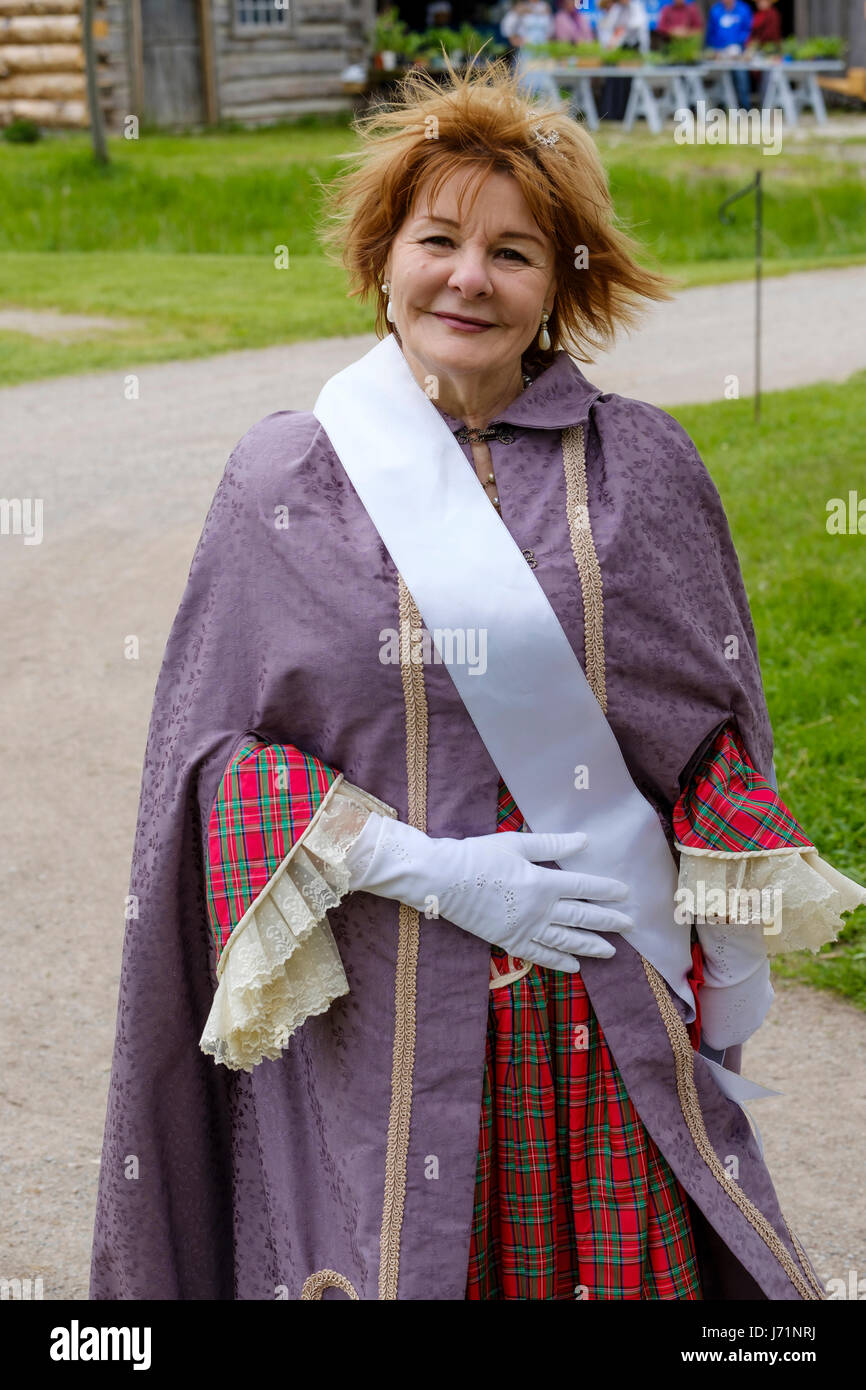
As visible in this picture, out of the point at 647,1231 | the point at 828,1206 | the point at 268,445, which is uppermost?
the point at 268,445

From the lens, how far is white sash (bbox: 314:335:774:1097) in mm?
2129

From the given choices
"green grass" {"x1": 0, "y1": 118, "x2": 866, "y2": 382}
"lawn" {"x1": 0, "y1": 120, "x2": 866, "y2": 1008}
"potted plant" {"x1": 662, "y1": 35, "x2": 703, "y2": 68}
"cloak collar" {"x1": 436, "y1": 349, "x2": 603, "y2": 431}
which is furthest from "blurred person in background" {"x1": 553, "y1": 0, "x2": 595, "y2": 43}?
"cloak collar" {"x1": 436, "y1": 349, "x2": 603, "y2": 431}

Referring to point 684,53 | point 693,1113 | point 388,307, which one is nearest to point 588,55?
point 684,53

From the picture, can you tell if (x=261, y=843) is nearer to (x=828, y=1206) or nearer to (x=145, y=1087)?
(x=145, y=1087)

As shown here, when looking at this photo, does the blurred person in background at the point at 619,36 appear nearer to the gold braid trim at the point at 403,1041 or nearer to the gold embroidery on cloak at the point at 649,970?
the gold embroidery on cloak at the point at 649,970

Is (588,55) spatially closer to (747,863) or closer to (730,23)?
(730,23)

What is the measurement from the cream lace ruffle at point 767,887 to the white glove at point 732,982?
1.8 inches

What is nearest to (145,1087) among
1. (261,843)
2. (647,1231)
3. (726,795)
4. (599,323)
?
(261,843)

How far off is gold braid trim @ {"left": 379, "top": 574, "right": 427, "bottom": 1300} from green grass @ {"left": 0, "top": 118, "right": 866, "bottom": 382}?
9430mm

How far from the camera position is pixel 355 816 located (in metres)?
2.14

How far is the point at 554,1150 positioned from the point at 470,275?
45.4 inches

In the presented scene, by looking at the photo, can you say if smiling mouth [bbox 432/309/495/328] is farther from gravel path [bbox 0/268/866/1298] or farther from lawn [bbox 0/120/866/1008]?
gravel path [bbox 0/268/866/1298]

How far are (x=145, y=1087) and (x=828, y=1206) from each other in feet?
4.96

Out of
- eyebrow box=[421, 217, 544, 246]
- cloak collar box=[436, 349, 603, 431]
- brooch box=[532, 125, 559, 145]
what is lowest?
cloak collar box=[436, 349, 603, 431]
